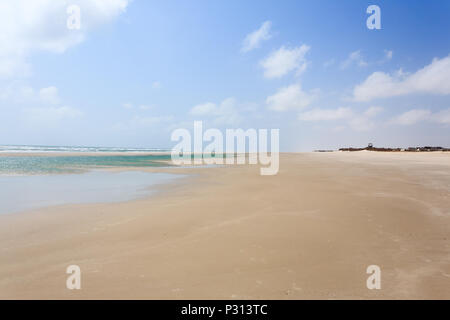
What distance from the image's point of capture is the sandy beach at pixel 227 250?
3.19 meters

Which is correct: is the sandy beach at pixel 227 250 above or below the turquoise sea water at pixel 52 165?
below

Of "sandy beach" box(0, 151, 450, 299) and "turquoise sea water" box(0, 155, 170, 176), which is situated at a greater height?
"turquoise sea water" box(0, 155, 170, 176)

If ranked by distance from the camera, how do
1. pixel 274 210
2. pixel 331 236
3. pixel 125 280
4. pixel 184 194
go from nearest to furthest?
pixel 125 280, pixel 331 236, pixel 274 210, pixel 184 194

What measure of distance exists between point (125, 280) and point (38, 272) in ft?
4.65

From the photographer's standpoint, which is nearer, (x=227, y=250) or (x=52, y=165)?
(x=227, y=250)

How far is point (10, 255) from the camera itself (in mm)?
4141

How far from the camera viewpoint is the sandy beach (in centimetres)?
319

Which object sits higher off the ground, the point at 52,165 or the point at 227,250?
the point at 52,165

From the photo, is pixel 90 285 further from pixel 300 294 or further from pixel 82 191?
pixel 82 191

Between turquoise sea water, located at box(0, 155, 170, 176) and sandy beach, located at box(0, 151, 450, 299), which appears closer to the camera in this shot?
sandy beach, located at box(0, 151, 450, 299)

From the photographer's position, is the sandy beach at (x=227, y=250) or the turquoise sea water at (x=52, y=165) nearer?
the sandy beach at (x=227, y=250)

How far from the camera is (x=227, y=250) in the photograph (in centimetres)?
438
